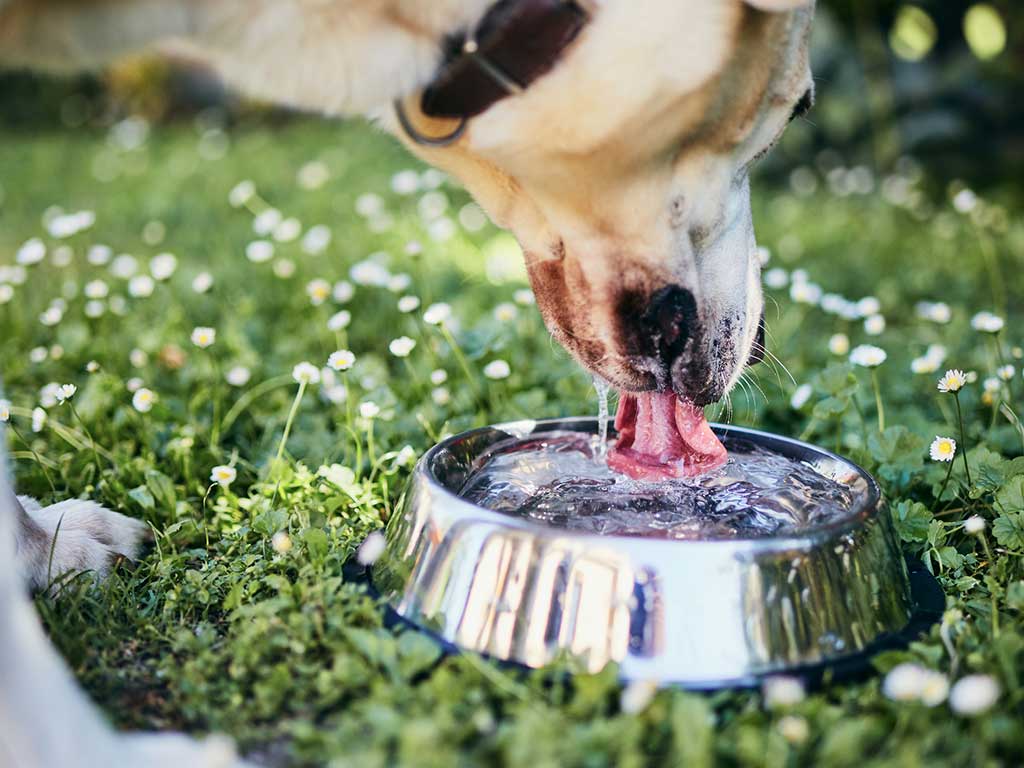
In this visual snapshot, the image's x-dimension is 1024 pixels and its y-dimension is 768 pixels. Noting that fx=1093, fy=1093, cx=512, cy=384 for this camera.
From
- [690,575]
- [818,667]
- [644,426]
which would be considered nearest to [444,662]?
[690,575]

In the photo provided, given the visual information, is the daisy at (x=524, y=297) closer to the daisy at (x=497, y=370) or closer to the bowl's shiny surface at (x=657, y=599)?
the daisy at (x=497, y=370)

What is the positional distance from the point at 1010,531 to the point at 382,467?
1141 mm

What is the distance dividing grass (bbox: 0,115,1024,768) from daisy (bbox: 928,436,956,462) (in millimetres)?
25

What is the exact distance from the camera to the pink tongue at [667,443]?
1930 mm

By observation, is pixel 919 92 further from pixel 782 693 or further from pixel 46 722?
pixel 46 722

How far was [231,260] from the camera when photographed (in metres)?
3.80

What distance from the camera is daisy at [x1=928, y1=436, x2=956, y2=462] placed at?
200 centimetres

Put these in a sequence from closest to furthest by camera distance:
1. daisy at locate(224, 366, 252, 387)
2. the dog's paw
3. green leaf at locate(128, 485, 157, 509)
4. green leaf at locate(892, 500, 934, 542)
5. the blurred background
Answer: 1. the dog's paw
2. green leaf at locate(892, 500, 934, 542)
3. green leaf at locate(128, 485, 157, 509)
4. daisy at locate(224, 366, 252, 387)
5. the blurred background

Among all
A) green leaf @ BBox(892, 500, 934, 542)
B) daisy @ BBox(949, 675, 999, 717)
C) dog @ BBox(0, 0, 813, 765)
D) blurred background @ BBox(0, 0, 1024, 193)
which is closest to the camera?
daisy @ BBox(949, 675, 999, 717)

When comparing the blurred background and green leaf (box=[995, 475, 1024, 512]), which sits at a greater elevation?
green leaf (box=[995, 475, 1024, 512])

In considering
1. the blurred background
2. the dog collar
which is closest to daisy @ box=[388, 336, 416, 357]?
the dog collar

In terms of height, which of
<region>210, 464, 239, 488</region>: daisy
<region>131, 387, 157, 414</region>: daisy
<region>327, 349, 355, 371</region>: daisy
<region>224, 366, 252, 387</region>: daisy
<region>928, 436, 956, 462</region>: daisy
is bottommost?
<region>224, 366, 252, 387</region>: daisy

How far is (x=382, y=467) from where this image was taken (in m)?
2.15

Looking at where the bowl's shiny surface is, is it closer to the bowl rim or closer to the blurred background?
the bowl rim
